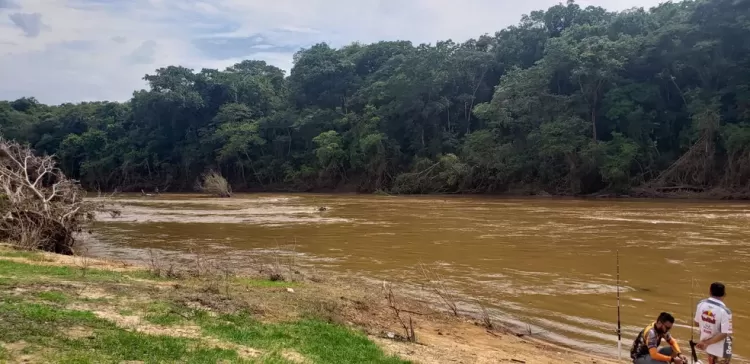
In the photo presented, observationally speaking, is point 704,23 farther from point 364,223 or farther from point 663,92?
point 364,223

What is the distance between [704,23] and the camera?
3847 centimetres

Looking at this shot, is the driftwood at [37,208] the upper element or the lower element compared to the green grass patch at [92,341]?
upper

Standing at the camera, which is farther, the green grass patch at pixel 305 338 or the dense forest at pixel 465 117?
the dense forest at pixel 465 117

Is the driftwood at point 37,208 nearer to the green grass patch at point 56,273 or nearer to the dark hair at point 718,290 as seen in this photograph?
the green grass patch at point 56,273

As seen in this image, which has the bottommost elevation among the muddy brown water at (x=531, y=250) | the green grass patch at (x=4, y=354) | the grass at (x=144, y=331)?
the muddy brown water at (x=531, y=250)

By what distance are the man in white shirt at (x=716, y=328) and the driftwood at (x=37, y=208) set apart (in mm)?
14322

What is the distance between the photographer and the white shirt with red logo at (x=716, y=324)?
6.38 meters

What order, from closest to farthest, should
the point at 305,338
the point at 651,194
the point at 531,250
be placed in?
the point at 305,338
the point at 531,250
the point at 651,194

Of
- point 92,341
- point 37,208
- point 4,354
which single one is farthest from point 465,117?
point 4,354

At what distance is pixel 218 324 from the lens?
7.30m

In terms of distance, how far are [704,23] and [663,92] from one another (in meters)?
6.30

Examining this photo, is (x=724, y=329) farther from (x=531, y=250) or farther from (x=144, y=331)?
(x=531, y=250)

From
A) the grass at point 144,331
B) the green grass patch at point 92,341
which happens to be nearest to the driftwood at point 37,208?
the grass at point 144,331

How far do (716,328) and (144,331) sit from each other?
249 inches
